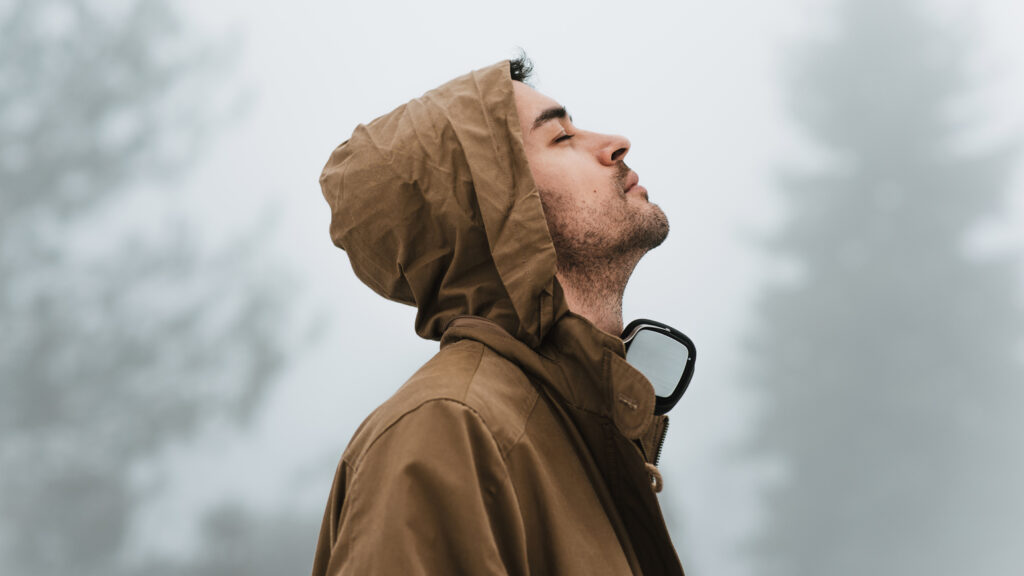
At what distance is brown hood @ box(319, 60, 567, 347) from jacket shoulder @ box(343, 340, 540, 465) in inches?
6.1

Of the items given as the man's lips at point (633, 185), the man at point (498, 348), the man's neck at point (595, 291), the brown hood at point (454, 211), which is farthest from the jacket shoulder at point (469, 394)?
the man's lips at point (633, 185)

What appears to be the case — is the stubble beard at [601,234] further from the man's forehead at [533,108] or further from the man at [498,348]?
the man's forehead at [533,108]

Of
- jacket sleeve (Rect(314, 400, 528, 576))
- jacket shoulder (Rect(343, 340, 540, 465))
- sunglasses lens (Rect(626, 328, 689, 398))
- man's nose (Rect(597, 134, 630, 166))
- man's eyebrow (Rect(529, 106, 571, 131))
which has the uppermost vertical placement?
man's eyebrow (Rect(529, 106, 571, 131))

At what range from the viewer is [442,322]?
8.63 ft

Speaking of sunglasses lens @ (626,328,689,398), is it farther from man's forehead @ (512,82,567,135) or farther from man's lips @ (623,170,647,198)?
man's forehead @ (512,82,567,135)

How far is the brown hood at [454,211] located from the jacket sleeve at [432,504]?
509mm

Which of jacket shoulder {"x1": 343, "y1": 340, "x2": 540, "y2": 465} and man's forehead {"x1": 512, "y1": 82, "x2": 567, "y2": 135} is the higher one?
man's forehead {"x1": 512, "y1": 82, "x2": 567, "y2": 135}

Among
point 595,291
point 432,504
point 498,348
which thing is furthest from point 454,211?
point 432,504

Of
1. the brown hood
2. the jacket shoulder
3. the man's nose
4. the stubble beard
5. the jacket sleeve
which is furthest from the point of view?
the man's nose

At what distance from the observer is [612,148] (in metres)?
2.85

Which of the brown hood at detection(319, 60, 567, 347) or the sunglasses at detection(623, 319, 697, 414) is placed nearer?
the brown hood at detection(319, 60, 567, 347)

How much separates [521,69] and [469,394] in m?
1.82

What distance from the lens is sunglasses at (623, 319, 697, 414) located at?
2572 mm

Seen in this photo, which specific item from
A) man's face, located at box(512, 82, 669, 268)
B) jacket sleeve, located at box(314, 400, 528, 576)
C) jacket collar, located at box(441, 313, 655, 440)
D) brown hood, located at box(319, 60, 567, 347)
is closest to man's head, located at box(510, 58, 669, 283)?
man's face, located at box(512, 82, 669, 268)
